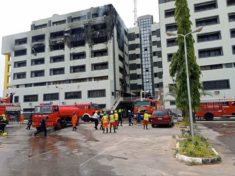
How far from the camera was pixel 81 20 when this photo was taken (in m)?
53.6

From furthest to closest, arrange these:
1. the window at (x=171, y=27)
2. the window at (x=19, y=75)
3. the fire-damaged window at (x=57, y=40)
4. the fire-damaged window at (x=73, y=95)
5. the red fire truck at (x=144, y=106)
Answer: the window at (x=19, y=75)
the fire-damaged window at (x=57, y=40)
the fire-damaged window at (x=73, y=95)
the window at (x=171, y=27)
the red fire truck at (x=144, y=106)

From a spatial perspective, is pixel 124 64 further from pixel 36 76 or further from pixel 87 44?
pixel 36 76

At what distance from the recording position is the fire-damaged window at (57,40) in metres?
52.9

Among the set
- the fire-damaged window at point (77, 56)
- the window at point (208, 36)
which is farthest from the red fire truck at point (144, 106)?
the fire-damaged window at point (77, 56)

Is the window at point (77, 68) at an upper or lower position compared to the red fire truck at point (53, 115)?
upper

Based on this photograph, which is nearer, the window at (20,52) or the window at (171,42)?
the window at (171,42)

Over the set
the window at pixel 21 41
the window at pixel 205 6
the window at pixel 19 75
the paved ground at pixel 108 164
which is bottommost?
the paved ground at pixel 108 164

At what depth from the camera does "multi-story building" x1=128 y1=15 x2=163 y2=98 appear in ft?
193

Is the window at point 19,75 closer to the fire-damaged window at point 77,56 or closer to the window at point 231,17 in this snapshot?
the fire-damaged window at point 77,56

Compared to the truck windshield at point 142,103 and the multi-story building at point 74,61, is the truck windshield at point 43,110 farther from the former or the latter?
the multi-story building at point 74,61

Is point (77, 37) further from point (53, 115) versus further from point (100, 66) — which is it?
point (53, 115)

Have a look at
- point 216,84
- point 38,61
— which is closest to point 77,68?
point 38,61

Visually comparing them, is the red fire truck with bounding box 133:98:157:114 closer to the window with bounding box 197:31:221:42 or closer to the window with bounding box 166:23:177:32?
the window with bounding box 197:31:221:42

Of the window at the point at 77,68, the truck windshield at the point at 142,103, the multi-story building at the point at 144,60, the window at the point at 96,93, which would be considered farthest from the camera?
the multi-story building at the point at 144,60
